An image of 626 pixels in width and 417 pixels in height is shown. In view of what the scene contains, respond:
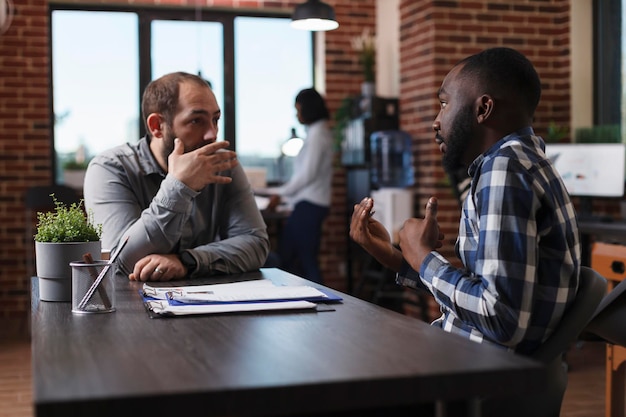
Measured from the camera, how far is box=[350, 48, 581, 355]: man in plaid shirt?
148 cm

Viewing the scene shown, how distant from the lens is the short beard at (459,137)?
1717mm

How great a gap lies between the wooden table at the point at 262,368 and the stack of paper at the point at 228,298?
12 centimetres

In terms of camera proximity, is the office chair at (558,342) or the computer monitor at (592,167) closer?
the office chair at (558,342)

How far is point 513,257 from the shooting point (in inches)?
57.9

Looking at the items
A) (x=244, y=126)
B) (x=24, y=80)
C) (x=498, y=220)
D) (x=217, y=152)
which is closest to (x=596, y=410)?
(x=217, y=152)

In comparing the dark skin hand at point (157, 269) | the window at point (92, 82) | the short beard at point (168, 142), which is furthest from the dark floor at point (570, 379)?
the window at point (92, 82)

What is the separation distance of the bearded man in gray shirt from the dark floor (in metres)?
1.48

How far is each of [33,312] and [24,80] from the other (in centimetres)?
505

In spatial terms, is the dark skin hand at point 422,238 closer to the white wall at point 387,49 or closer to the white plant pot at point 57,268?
the white plant pot at point 57,268

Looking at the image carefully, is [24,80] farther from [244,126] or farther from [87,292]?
[87,292]

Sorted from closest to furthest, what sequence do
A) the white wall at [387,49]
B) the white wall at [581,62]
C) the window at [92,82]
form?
the white wall at [581,62] → the white wall at [387,49] → the window at [92,82]

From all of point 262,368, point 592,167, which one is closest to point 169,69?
point 592,167

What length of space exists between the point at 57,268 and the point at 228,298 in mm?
396

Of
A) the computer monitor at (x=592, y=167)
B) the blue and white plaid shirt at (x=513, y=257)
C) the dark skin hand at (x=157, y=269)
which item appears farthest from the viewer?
the computer monitor at (x=592, y=167)
